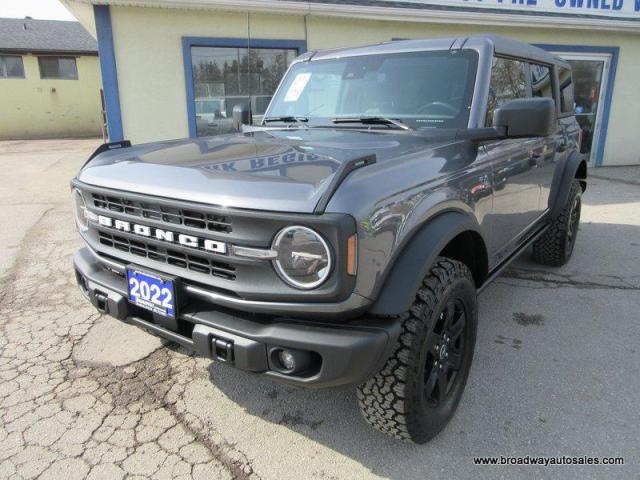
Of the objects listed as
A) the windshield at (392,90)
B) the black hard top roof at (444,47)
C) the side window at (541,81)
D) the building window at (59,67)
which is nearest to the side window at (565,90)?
the side window at (541,81)

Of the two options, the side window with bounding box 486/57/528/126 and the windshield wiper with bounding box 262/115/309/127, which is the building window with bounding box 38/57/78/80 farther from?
the side window with bounding box 486/57/528/126

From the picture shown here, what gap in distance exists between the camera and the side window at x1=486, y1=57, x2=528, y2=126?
2812 millimetres

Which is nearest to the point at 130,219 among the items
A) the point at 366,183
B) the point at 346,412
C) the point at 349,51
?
the point at 366,183

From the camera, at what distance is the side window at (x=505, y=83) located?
9.22 ft

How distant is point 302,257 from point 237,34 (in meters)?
6.45

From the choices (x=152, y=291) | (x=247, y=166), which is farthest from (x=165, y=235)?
(x=247, y=166)

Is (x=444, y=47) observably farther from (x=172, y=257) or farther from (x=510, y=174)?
(x=172, y=257)

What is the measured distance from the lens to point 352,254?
1659 mm

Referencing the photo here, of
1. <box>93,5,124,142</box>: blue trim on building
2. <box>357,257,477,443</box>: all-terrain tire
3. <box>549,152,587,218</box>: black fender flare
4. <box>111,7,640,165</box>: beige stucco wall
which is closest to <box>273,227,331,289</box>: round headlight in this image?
<box>357,257,477,443</box>: all-terrain tire

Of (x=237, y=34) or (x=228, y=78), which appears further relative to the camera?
(x=228, y=78)

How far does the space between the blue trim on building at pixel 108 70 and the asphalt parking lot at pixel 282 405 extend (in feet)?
11.6

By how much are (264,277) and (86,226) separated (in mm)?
1301

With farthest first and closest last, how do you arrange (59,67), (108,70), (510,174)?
(59,67), (108,70), (510,174)

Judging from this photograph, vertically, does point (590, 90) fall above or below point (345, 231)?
above
